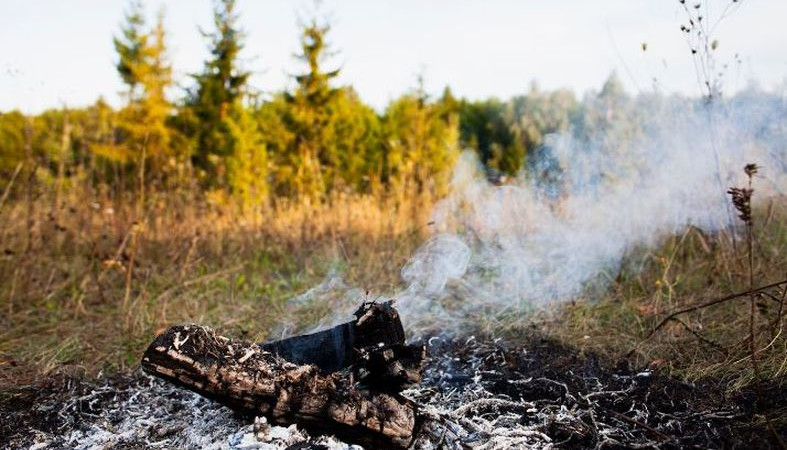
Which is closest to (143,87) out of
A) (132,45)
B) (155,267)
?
(132,45)

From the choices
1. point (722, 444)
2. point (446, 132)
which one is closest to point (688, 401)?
point (722, 444)

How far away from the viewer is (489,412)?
8.11 ft

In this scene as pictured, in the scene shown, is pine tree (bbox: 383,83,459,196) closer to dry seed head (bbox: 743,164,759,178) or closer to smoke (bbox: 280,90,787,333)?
smoke (bbox: 280,90,787,333)

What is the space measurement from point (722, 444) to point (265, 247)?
4805 mm

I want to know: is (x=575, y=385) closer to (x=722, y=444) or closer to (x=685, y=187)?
(x=722, y=444)

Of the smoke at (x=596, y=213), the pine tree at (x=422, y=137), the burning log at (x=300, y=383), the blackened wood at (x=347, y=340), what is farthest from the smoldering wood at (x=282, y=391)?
the pine tree at (x=422, y=137)

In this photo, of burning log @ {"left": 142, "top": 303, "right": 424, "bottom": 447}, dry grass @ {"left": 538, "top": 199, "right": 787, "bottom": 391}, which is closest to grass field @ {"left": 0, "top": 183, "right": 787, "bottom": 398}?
dry grass @ {"left": 538, "top": 199, "right": 787, "bottom": 391}

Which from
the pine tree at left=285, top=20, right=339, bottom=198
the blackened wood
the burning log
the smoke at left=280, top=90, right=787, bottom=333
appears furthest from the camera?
the pine tree at left=285, top=20, right=339, bottom=198

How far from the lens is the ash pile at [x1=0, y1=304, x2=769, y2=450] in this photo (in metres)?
2.10

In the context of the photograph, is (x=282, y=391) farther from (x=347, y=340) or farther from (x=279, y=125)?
(x=279, y=125)

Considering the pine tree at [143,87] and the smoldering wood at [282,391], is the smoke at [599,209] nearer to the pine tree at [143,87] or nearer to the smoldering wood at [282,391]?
the smoldering wood at [282,391]

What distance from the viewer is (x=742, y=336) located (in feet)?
9.97

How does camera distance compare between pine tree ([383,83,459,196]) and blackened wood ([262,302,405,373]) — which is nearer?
blackened wood ([262,302,405,373])

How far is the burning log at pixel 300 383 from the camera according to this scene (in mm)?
2055
